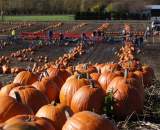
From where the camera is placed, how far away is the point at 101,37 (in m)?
40.3

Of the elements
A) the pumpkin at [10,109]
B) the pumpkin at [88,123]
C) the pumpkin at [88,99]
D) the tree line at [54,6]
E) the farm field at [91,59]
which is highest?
the pumpkin at [88,123]

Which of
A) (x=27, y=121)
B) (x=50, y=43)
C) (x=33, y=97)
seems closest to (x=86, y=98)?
(x=33, y=97)

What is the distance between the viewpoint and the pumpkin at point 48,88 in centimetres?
971

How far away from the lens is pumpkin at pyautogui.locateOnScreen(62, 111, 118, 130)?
582cm

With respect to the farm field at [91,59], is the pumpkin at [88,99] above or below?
above

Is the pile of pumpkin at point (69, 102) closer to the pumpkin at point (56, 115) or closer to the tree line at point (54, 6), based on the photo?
the pumpkin at point (56, 115)

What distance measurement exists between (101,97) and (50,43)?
96.5ft

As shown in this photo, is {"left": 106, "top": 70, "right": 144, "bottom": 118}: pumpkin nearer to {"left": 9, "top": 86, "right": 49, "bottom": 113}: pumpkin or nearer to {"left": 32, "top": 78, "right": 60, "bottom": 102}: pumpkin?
{"left": 32, "top": 78, "right": 60, "bottom": 102}: pumpkin

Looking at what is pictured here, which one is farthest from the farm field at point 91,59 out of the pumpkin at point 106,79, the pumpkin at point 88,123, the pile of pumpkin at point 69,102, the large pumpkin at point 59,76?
the pumpkin at point 88,123

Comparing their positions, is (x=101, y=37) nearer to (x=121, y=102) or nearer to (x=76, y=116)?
(x=121, y=102)

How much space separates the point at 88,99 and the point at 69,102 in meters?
0.86

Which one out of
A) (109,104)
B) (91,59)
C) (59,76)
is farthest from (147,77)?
(91,59)

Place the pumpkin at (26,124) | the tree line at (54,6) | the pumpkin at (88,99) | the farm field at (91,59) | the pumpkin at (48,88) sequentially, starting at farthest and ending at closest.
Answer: the tree line at (54,6)
the pumpkin at (48,88)
the farm field at (91,59)
the pumpkin at (88,99)
the pumpkin at (26,124)

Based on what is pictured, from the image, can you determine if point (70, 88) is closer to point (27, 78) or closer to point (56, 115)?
point (27, 78)
